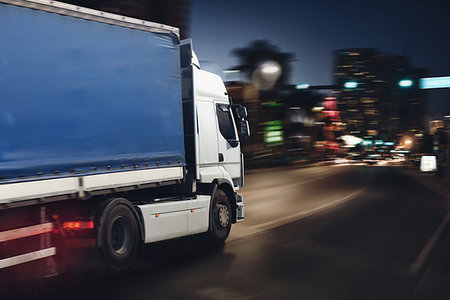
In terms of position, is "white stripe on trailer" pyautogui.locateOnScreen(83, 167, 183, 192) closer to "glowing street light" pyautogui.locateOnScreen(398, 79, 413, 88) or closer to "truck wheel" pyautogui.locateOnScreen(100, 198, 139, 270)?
"truck wheel" pyautogui.locateOnScreen(100, 198, 139, 270)

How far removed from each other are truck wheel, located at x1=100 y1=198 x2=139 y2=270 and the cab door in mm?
3080

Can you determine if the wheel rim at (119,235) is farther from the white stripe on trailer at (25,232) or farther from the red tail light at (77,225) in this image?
the white stripe on trailer at (25,232)

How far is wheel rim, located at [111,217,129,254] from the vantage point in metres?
7.64

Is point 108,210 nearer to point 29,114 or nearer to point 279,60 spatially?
point 29,114

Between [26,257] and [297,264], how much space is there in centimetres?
395

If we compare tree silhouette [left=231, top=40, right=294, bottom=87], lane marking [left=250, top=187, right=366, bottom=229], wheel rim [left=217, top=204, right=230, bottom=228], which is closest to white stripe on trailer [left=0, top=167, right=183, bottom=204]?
wheel rim [left=217, top=204, right=230, bottom=228]

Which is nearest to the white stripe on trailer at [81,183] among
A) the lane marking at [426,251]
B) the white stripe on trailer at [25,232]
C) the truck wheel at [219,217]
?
the white stripe on trailer at [25,232]

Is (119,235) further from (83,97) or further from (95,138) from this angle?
(83,97)

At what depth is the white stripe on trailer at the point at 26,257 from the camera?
244 inches

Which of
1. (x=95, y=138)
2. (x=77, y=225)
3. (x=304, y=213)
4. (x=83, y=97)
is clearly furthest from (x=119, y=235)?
(x=304, y=213)

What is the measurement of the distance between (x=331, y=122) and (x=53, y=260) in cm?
12856

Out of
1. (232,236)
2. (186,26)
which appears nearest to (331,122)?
(186,26)

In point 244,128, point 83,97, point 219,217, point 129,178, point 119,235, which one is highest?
point 83,97

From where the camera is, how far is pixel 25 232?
6445 millimetres
